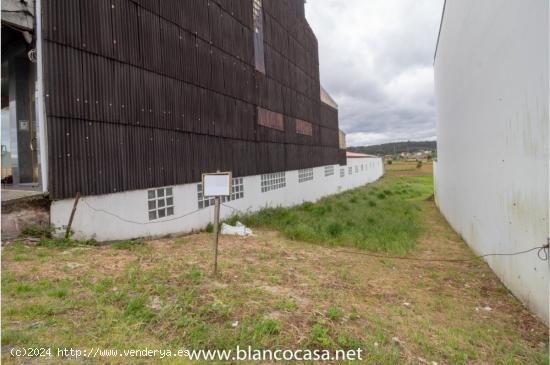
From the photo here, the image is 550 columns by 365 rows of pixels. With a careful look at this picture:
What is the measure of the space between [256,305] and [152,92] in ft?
23.7

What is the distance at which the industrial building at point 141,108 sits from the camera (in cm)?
696

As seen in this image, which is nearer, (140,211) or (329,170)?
(140,211)

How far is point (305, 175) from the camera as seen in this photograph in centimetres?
2164

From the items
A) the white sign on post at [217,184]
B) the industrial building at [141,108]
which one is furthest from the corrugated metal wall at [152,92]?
the white sign on post at [217,184]

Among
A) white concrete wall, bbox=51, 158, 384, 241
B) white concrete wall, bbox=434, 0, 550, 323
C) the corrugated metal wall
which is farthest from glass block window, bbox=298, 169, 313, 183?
white concrete wall, bbox=434, 0, 550, 323

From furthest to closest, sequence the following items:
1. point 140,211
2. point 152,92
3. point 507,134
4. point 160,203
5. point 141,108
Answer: point 160,203
point 152,92
point 141,108
point 140,211
point 507,134

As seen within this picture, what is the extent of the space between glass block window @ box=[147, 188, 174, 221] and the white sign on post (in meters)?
4.19

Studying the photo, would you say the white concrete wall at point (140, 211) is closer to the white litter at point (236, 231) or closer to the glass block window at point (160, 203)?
the glass block window at point (160, 203)

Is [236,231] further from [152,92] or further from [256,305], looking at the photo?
[256,305]

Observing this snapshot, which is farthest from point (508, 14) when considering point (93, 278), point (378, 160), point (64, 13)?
point (378, 160)

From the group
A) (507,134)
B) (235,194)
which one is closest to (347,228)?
(235,194)

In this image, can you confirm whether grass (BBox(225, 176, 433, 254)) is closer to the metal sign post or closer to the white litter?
the white litter

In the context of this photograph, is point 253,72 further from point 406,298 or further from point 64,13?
point 406,298

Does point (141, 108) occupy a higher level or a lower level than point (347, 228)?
higher
